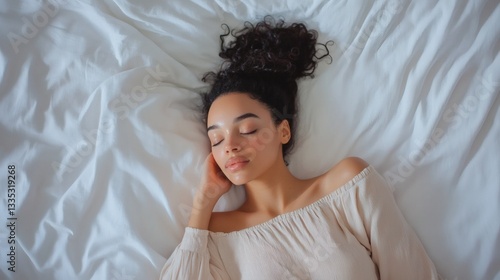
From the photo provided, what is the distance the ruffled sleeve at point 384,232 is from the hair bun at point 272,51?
Result: 0.56 metres

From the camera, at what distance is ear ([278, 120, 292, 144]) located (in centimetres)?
167

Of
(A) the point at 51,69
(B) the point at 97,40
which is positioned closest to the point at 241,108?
(B) the point at 97,40

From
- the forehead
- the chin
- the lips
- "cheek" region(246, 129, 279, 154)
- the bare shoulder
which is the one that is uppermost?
the forehead

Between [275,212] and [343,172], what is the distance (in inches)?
→ 12.1

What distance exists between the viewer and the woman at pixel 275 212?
1.49 meters

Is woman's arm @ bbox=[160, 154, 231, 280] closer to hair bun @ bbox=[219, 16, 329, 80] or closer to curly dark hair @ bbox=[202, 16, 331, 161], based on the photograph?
curly dark hair @ bbox=[202, 16, 331, 161]

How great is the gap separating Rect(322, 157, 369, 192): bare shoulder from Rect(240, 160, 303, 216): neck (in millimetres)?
115

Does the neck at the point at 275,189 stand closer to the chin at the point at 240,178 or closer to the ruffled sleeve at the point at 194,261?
the chin at the point at 240,178

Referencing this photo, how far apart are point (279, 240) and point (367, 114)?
24.8 inches

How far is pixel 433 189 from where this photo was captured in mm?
1659

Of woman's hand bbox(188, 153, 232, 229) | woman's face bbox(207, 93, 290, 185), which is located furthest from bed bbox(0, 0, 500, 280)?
woman's face bbox(207, 93, 290, 185)

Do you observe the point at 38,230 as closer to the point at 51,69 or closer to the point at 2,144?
the point at 2,144

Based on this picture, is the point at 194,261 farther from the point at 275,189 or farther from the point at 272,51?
the point at 272,51

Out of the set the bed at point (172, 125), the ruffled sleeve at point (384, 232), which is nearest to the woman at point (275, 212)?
the ruffled sleeve at point (384, 232)
